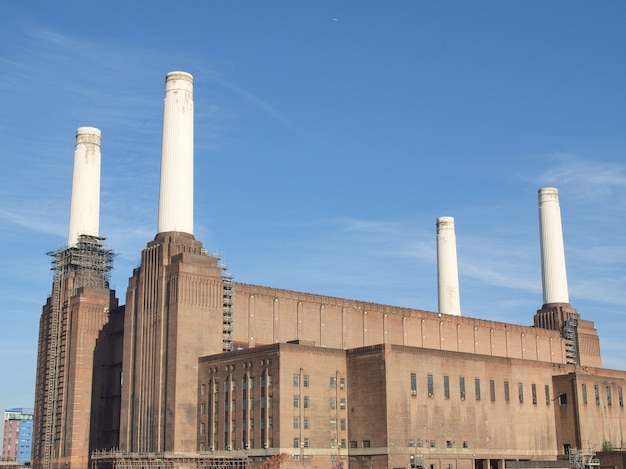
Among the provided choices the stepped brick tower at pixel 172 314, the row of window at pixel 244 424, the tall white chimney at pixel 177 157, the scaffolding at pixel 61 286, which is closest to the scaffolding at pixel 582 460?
the row of window at pixel 244 424

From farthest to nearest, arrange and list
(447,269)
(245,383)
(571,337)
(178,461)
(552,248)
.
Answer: (447,269)
(571,337)
(552,248)
(178,461)
(245,383)

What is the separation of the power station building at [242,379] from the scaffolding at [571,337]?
947 inches

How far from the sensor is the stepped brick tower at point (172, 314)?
Result: 324ft

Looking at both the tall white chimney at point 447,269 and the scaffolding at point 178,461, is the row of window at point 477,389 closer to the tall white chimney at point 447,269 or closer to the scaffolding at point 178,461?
the scaffolding at point 178,461

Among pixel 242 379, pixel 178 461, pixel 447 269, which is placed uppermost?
pixel 447 269

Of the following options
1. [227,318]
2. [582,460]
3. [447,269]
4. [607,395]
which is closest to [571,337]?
[447,269]

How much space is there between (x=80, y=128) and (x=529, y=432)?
71.1 m

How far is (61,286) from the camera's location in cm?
11850

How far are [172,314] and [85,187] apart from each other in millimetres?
31330

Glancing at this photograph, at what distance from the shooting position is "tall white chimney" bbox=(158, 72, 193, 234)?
353 ft

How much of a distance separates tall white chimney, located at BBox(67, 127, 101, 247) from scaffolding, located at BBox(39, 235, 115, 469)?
178cm

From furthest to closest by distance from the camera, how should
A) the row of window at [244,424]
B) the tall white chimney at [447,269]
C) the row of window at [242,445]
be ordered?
1. the tall white chimney at [447,269]
2. the row of window at [244,424]
3. the row of window at [242,445]

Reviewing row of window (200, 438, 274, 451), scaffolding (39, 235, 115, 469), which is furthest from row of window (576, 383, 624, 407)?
scaffolding (39, 235, 115, 469)

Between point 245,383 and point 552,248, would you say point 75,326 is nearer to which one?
point 245,383
